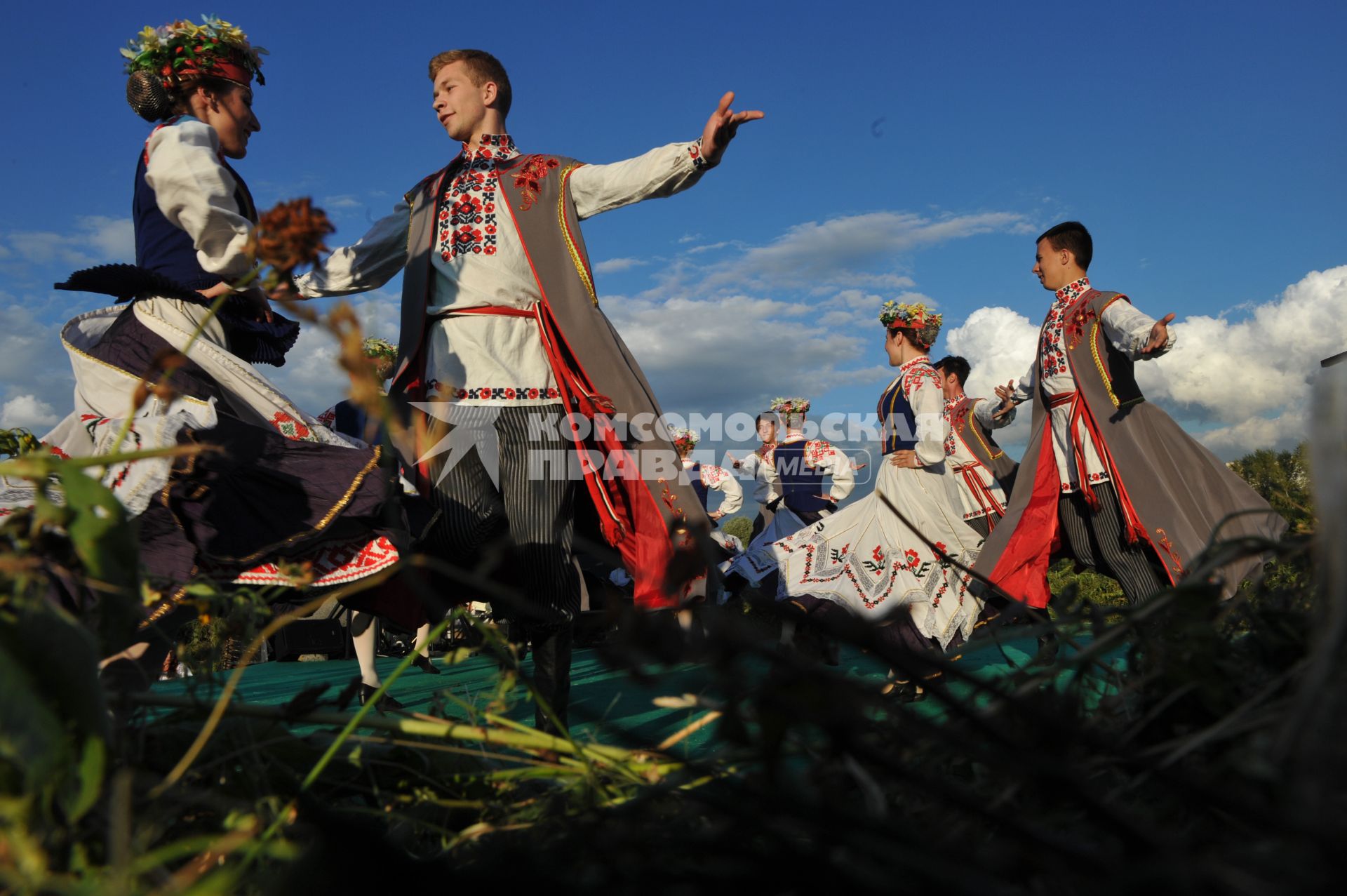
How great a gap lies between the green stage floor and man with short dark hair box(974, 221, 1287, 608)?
0.58 meters

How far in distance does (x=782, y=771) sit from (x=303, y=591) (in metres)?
2.00

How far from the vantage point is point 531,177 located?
3.17 meters

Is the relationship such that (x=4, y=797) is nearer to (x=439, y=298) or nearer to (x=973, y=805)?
(x=973, y=805)

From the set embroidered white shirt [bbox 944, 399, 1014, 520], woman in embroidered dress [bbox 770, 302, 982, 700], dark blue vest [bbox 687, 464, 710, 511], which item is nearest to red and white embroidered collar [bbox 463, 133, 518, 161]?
woman in embroidered dress [bbox 770, 302, 982, 700]

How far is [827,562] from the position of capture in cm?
531

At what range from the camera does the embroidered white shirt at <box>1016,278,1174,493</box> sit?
14.4 feet

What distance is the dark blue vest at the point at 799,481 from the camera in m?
8.93

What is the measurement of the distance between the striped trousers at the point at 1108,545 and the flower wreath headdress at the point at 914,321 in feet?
5.48

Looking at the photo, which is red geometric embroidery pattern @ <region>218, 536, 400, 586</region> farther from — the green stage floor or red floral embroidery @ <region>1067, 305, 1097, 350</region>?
red floral embroidery @ <region>1067, 305, 1097, 350</region>

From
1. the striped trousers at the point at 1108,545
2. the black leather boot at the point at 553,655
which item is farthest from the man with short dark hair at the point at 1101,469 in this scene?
the black leather boot at the point at 553,655

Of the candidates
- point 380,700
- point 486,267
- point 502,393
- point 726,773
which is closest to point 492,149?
point 486,267

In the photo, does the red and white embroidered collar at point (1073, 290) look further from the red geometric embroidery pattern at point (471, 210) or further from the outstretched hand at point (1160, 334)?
the red geometric embroidery pattern at point (471, 210)

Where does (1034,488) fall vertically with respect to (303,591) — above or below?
above

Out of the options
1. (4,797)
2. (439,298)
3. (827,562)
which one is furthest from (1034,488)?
(4,797)
